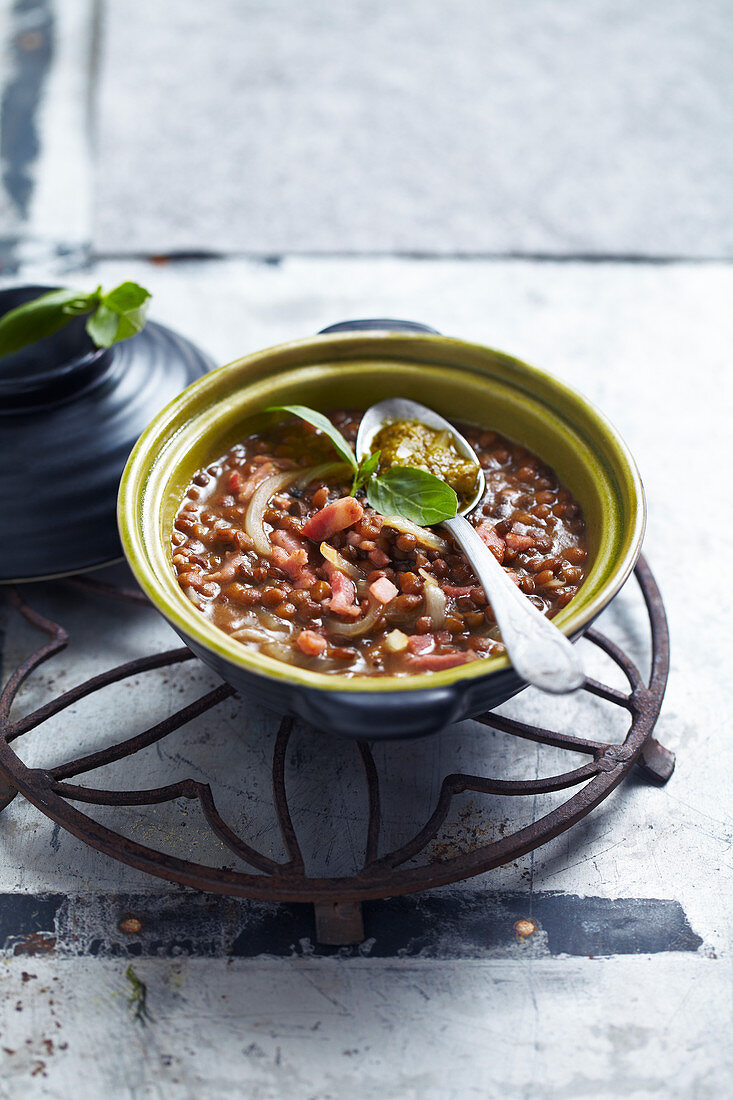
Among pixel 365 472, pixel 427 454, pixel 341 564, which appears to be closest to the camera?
pixel 341 564

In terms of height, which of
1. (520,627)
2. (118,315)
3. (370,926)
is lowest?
(370,926)

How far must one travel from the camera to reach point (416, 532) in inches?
97.2

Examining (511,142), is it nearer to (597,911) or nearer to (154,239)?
(154,239)

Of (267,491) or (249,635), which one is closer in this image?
(249,635)

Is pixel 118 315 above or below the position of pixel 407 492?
above

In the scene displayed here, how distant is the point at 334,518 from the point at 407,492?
0.65 ft

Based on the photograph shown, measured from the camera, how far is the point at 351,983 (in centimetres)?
213

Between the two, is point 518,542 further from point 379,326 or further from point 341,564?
point 379,326

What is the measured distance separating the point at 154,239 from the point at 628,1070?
3.74 meters

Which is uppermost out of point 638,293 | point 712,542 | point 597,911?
point 638,293

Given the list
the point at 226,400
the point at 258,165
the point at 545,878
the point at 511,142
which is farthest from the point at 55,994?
the point at 511,142

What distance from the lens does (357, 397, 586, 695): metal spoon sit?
1926mm

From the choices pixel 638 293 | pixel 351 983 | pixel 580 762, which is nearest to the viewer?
pixel 351 983

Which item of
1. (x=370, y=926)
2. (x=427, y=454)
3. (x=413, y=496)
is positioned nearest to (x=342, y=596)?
(x=413, y=496)
